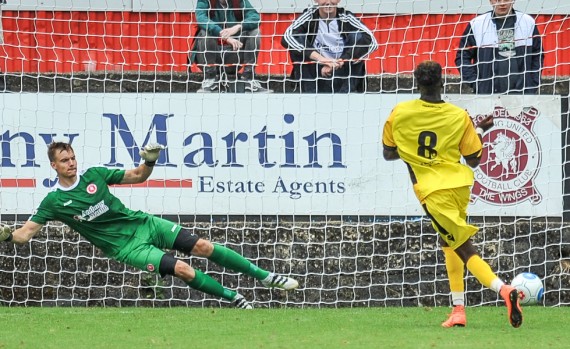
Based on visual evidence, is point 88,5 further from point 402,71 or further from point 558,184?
point 558,184

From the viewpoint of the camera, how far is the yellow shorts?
8.66 m

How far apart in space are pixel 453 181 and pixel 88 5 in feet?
20.2

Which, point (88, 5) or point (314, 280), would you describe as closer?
point (314, 280)

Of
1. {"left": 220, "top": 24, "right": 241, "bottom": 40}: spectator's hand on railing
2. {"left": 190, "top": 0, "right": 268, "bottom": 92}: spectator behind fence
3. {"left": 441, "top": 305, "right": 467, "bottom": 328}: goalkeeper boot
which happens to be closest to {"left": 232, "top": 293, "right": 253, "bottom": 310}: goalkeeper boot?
{"left": 441, "top": 305, "right": 467, "bottom": 328}: goalkeeper boot

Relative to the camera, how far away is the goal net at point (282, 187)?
11570 millimetres

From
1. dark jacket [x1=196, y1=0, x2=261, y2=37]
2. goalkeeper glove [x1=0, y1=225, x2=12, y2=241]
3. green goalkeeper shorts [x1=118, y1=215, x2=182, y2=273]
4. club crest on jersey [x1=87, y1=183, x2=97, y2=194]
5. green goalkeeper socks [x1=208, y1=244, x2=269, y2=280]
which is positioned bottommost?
green goalkeeper socks [x1=208, y1=244, x2=269, y2=280]

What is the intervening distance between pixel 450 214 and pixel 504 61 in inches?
133

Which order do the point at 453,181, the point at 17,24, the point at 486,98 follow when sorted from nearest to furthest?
the point at 453,181 → the point at 486,98 → the point at 17,24

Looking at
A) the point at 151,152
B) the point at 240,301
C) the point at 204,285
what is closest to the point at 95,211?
the point at 151,152

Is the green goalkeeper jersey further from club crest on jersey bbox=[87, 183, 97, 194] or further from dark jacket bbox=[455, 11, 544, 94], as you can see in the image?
dark jacket bbox=[455, 11, 544, 94]

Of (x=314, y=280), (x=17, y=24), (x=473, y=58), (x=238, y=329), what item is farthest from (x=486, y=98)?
(x=17, y=24)

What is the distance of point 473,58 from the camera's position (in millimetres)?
11766

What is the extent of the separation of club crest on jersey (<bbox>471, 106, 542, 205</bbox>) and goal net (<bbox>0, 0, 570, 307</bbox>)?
0.04 feet

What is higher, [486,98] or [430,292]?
[486,98]
